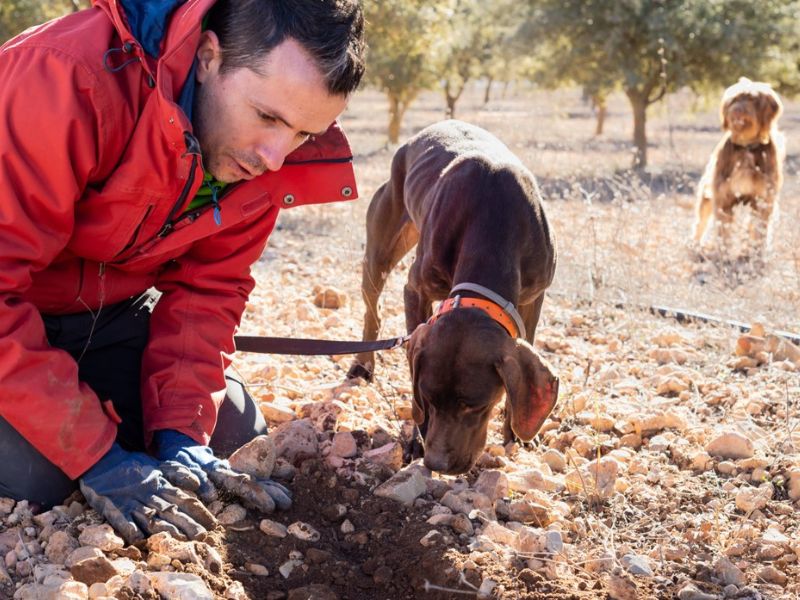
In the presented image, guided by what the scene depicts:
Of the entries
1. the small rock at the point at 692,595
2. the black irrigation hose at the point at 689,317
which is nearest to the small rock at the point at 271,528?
the small rock at the point at 692,595

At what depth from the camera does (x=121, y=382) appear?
3.37 m

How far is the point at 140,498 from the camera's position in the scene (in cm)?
268

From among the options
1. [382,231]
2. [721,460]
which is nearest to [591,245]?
[382,231]

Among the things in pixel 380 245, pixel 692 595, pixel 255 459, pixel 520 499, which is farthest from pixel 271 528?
pixel 380 245

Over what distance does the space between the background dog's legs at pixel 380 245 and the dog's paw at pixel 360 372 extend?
12.3 inches

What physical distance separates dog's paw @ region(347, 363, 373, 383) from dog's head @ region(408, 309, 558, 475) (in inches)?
50.0

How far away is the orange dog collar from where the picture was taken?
321 cm

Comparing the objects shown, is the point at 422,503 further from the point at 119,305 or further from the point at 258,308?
the point at 258,308

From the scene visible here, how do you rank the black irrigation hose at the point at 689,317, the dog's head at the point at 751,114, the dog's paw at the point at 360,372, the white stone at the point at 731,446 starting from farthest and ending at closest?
the dog's head at the point at 751,114 → the black irrigation hose at the point at 689,317 → the dog's paw at the point at 360,372 → the white stone at the point at 731,446

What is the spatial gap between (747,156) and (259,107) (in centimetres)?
706

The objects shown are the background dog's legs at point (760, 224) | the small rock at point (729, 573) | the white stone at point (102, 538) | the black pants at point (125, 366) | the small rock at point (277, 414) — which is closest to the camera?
the white stone at point (102, 538)

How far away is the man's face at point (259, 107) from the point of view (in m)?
2.59

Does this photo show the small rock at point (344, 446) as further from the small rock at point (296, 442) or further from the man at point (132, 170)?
the man at point (132, 170)

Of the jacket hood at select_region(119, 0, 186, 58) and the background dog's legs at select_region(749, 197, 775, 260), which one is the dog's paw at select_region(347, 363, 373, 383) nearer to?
the jacket hood at select_region(119, 0, 186, 58)
